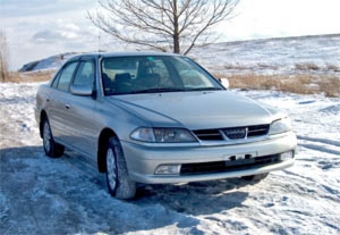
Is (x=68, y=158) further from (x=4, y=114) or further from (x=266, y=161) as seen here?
(x=4, y=114)

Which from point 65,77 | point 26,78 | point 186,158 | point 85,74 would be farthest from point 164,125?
point 26,78

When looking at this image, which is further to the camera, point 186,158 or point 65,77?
point 65,77

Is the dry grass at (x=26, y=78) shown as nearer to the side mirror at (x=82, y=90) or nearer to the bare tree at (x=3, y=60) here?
the bare tree at (x=3, y=60)

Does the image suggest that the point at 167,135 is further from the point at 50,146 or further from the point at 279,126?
the point at 50,146

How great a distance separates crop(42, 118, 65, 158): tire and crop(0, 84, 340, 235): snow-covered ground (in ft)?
0.43

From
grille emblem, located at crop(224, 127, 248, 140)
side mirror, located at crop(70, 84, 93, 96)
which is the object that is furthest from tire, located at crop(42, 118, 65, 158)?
grille emblem, located at crop(224, 127, 248, 140)

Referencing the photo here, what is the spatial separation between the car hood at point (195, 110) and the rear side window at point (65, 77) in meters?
1.61

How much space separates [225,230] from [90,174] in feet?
8.68

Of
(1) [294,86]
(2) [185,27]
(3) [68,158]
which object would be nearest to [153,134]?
(3) [68,158]

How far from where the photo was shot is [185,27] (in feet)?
69.8

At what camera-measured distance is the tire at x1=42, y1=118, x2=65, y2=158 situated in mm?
7957

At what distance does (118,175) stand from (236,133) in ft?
4.08

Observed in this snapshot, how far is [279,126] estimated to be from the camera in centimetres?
562

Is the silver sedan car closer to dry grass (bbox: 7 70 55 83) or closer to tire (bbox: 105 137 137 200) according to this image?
tire (bbox: 105 137 137 200)
